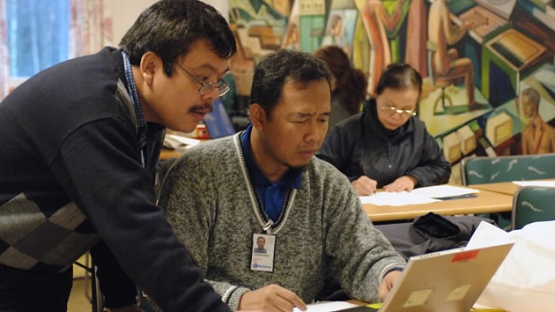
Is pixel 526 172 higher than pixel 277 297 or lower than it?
lower

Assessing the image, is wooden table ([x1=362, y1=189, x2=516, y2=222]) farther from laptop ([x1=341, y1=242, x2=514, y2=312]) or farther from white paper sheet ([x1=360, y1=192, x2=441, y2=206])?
laptop ([x1=341, y1=242, x2=514, y2=312])

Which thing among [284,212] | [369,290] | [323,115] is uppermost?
[323,115]

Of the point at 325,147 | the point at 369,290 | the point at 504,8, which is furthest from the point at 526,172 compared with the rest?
the point at 369,290

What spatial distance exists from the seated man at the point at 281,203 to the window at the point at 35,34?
12.4ft

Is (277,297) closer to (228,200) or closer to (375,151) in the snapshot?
(228,200)

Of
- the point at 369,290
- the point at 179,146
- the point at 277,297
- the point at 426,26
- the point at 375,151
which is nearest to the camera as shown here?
the point at 277,297

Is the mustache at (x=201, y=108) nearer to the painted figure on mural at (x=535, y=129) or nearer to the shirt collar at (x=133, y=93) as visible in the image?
the shirt collar at (x=133, y=93)

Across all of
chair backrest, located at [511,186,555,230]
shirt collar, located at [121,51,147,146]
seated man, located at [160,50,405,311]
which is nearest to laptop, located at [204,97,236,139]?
chair backrest, located at [511,186,555,230]

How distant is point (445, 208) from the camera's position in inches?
123

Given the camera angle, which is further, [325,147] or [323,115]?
[325,147]

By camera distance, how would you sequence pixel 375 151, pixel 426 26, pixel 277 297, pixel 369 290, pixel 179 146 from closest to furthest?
pixel 277 297, pixel 369 290, pixel 375 151, pixel 179 146, pixel 426 26

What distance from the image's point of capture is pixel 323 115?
1938mm

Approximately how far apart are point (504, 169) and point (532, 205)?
1257mm

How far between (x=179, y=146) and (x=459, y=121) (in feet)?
6.93
